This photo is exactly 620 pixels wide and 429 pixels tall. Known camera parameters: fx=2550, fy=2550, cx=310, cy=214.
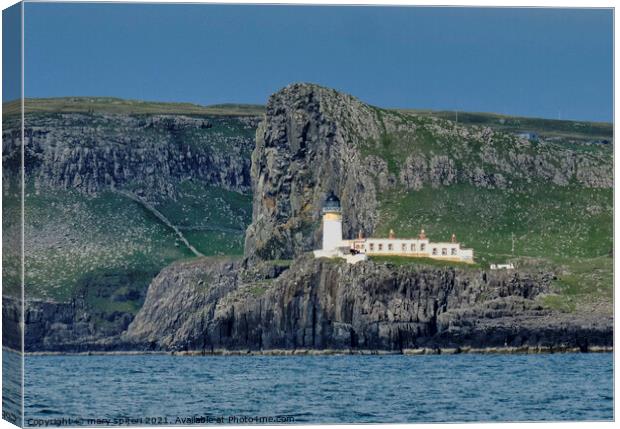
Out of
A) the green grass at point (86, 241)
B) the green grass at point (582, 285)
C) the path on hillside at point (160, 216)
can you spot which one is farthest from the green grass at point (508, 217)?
the path on hillside at point (160, 216)

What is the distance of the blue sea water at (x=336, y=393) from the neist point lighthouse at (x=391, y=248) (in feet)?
71.1

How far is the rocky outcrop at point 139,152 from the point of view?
15325cm

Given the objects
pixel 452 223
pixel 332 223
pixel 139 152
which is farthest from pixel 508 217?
pixel 139 152

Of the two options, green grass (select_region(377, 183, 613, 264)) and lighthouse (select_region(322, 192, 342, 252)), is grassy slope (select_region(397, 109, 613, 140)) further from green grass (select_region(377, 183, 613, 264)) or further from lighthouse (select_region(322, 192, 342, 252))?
lighthouse (select_region(322, 192, 342, 252))

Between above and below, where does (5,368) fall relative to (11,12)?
below

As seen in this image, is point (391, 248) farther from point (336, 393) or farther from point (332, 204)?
point (336, 393)

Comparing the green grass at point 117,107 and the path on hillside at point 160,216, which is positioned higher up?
the green grass at point 117,107

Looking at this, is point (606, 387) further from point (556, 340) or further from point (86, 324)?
point (86, 324)

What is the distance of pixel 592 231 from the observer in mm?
122000

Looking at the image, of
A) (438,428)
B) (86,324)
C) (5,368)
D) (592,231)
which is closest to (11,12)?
(5,368)

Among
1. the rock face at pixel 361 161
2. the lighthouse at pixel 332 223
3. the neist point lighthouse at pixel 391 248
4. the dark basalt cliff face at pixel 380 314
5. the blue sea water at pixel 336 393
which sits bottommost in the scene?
the blue sea water at pixel 336 393

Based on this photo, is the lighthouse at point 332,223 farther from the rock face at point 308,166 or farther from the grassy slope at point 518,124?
the grassy slope at point 518,124

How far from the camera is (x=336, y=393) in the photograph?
76.3 meters

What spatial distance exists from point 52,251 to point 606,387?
76635 mm
